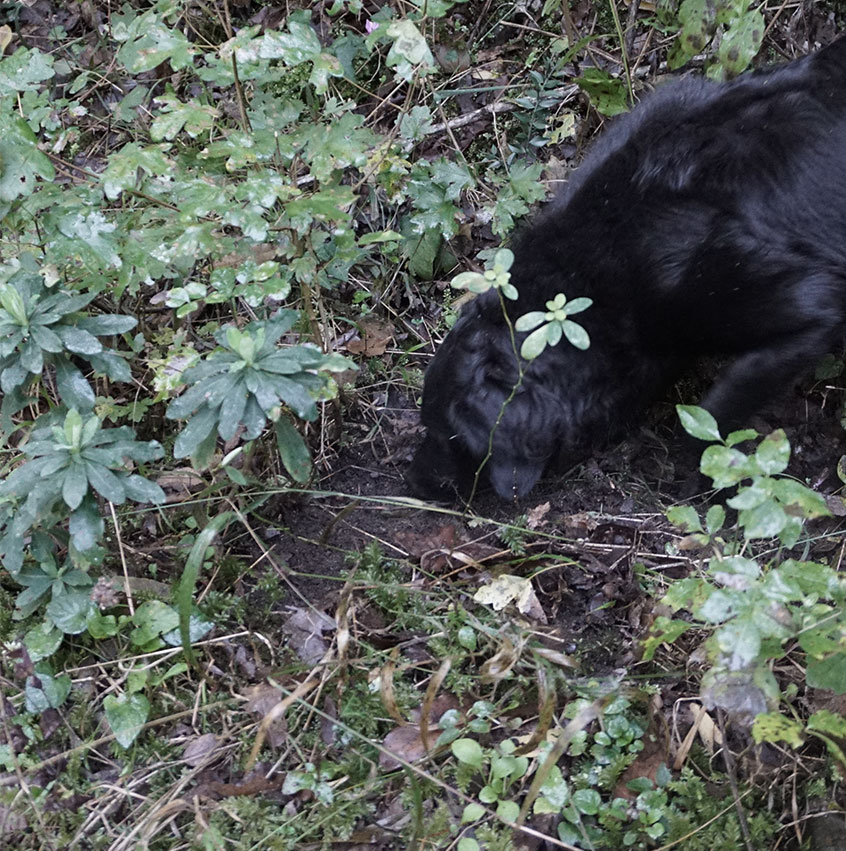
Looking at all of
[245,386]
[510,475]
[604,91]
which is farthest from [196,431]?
[604,91]

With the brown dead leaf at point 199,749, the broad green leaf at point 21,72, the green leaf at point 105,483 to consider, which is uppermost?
the broad green leaf at point 21,72

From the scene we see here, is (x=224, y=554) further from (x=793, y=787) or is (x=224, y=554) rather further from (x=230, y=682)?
(x=793, y=787)

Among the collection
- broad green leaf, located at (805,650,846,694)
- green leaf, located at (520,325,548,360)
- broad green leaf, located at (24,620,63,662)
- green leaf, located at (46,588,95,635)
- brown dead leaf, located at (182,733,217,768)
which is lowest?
brown dead leaf, located at (182,733,217,768)

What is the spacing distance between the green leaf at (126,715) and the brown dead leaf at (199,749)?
0.14m

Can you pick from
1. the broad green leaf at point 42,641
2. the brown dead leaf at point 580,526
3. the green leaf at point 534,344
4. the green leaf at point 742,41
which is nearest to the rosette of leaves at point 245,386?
the green leaf at point 534,344

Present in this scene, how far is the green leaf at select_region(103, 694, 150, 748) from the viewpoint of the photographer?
2371 millimetres

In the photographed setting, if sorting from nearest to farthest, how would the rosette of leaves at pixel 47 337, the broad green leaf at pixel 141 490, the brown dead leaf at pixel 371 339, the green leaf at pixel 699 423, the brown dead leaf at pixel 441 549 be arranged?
1. the green leaf at pixel 699 423
2. the broad green leaf at pixel 141 490
3. the rosette of leaves at pixel 47 337
4. the brown dead leaf at pixel 441 549
5. the brown dead leaf at pixel 371 339

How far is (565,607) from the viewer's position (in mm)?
2684

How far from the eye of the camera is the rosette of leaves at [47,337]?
7.95ft

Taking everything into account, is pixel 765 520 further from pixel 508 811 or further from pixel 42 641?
pixel 42 641

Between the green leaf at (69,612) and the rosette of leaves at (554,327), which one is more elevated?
the rosette of leaves at (554,327)

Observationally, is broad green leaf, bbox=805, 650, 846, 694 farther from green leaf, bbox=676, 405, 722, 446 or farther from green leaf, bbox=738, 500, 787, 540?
green leaf, bbox=676, 405, 722, 446

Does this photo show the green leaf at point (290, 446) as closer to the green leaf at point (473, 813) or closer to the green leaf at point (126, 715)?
the green leaf at point (126, 715)

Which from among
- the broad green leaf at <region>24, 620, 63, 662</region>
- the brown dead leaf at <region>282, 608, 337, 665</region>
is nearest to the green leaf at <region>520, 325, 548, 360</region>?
the brown dead leaf at <region>282, 608, 337, 665</region>
